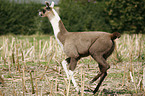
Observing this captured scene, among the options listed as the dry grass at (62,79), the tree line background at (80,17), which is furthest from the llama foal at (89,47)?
the tree line background at (80,17)

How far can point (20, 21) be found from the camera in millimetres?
13898

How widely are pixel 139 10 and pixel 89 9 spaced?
3147 mm

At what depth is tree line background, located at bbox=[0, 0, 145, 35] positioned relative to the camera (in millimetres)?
13484

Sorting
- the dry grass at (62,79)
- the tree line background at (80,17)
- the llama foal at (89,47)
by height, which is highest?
the tree line background at (80,17)

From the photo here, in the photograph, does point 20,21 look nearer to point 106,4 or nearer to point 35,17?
point 35,17

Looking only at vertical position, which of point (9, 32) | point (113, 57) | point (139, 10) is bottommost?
point (113, 57)

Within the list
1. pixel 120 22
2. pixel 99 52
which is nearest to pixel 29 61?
pixel 99 52

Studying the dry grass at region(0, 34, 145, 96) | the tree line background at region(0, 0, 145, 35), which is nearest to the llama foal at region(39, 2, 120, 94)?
the dry grass at region(0, 34, 145, 96)

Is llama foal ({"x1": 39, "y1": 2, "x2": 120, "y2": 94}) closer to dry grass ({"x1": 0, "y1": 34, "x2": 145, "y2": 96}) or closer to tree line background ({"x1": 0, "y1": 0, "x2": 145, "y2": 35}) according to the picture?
dry grass ({"x1": 0, "y1": 34, "x2": 145, "y2": 96})

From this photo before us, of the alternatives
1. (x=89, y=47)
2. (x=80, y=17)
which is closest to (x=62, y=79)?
(x=89, y=47)

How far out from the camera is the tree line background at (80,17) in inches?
531

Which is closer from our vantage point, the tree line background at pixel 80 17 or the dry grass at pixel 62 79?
the dry grass at pixel 62 79

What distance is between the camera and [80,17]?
14.1m

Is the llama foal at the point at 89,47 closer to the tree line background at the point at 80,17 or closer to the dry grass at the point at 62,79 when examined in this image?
the dry grass at the point at 62,79
